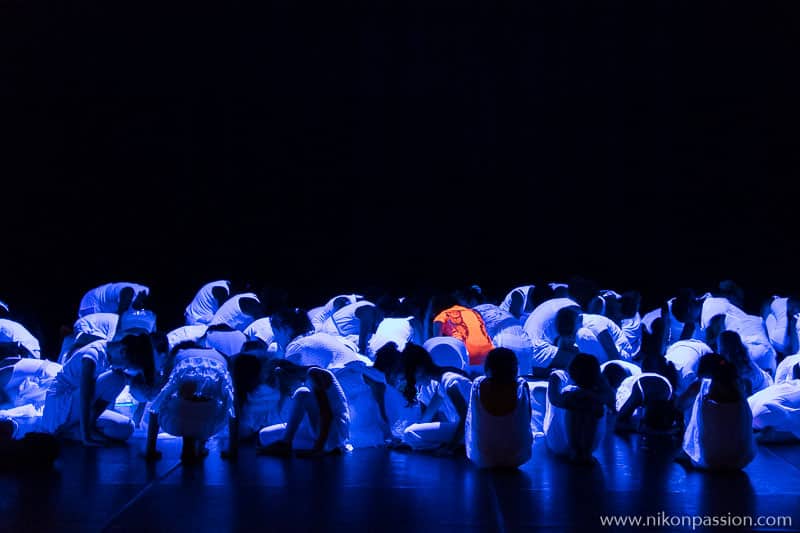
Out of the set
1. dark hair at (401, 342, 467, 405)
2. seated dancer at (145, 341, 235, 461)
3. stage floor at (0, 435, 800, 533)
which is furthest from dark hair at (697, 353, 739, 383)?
seated dancer at (145, 341, 235, 461)

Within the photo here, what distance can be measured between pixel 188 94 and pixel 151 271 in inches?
90.0

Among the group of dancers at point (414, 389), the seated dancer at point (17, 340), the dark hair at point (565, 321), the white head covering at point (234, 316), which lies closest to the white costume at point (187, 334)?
the group of dancers at point (414, 389)

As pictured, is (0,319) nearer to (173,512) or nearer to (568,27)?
(173,512)

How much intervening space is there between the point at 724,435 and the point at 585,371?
0.83 m

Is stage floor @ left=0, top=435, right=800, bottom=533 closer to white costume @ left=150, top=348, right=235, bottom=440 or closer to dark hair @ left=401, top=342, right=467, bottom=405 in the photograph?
white costume @ left=150, top=348, right=235, bottom=440

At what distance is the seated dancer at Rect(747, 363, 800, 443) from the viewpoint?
19.0 ft

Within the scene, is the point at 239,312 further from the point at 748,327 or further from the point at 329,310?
the point at 748,327

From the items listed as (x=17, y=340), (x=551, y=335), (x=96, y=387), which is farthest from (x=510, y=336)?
(x=17, y=340)

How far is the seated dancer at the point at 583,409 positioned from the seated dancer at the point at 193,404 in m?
1.97

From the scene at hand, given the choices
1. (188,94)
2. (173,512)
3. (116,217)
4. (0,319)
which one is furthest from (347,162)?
(173,512)

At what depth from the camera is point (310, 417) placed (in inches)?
220

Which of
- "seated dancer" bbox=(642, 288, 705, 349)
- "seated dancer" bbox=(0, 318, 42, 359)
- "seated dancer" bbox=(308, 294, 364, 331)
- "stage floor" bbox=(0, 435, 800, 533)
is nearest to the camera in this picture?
"stage floor" bbox=(0, 435, 800, 533)

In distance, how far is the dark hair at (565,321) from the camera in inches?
263

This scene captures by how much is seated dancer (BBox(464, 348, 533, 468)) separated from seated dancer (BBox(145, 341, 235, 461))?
1.46 metres
